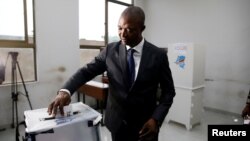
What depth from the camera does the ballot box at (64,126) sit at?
92 cm

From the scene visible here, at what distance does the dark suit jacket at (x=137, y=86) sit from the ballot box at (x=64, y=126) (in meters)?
0.15

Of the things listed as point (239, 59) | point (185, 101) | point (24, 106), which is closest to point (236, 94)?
point (239, 59)

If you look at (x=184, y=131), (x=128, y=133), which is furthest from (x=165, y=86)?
(x=184, y=131)

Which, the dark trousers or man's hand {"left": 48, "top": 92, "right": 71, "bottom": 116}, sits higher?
man's hand {"left": 48, "top": 92, "right": 71, "bottom": 116}

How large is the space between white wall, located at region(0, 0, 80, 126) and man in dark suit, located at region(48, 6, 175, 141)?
7.68 feet

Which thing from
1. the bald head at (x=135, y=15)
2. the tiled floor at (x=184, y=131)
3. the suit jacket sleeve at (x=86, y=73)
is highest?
the bald head at (x=135, y=15)

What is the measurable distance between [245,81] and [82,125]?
3.46 metres

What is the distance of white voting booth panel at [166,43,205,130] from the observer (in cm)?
279

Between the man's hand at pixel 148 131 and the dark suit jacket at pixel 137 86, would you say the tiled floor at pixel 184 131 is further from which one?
the man's hand at pixel 148 131

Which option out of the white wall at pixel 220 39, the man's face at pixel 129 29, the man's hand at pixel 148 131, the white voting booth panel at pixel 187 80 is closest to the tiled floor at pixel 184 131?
the white voting booth panel at pixel 187 80

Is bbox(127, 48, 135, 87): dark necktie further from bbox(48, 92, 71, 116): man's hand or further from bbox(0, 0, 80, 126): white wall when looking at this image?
bbox(0, 0, 80, 126): white wall

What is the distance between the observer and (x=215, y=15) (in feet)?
11.9

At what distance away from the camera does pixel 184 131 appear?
2.83 metres

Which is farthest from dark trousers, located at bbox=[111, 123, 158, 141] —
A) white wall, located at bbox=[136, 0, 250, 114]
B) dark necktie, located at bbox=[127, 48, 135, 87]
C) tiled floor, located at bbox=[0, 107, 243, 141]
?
white wall, located at bbox=[136, 0, 250, 114]
